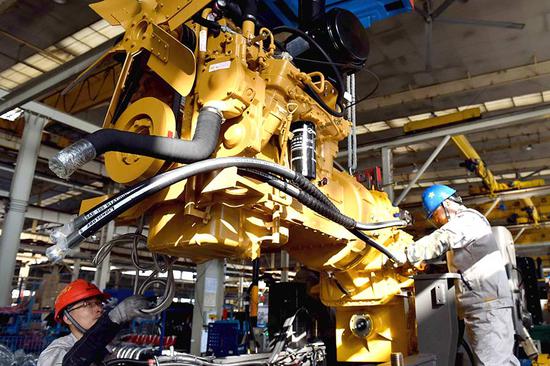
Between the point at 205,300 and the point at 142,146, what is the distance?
583cm

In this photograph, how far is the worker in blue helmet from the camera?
2496 mm

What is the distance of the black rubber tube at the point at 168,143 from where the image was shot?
1.29 metres

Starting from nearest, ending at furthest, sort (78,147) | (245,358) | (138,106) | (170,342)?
(78,147)
(138,106)
(245,358)
(170,342)

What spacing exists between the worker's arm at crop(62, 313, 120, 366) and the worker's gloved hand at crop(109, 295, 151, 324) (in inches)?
0.8

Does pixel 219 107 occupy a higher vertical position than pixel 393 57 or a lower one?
lower

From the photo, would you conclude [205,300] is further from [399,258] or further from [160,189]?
[160,189]

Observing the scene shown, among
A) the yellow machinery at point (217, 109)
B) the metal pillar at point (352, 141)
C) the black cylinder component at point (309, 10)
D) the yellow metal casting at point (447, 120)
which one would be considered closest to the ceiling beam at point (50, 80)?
the black cylinder component at point (309, 10)

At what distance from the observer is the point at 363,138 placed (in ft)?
28.0

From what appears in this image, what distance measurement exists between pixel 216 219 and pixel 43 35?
211 inches

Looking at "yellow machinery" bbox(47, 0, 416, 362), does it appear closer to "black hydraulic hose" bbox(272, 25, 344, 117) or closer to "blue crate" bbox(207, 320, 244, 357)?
"black hydraulic hose" bbox(272, 25, 344, 117)

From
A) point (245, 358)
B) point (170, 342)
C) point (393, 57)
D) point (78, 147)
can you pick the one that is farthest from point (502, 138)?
point (78, 147)

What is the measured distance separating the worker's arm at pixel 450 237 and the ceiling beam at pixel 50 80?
3318mm

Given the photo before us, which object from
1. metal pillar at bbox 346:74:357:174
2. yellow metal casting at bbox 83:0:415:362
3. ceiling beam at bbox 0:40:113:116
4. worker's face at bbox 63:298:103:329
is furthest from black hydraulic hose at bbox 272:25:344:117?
ceiling beam at bbox 0:40:113:116

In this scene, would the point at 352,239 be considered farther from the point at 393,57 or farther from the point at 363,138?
the point at 363,138
